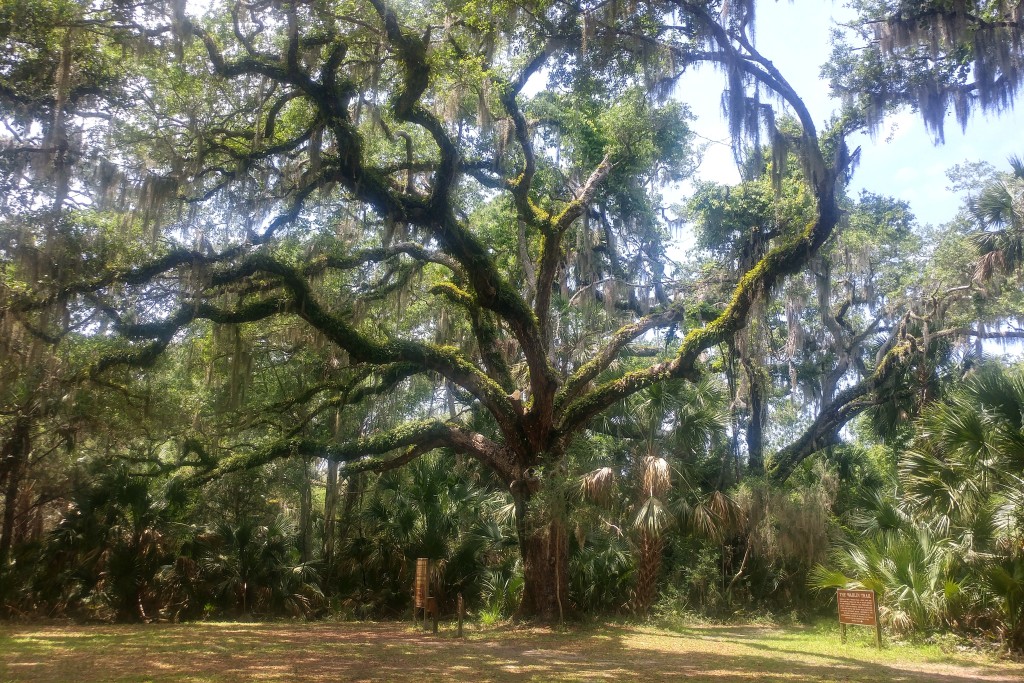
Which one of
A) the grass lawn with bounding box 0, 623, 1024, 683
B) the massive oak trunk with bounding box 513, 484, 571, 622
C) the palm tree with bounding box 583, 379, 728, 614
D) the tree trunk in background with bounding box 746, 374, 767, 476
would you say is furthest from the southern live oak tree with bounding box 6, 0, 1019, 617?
the tree trunk in background with bounding box 746, 374, 767, 476

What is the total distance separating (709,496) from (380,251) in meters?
7.61

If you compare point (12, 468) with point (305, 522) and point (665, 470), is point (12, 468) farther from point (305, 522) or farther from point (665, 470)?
point (665, 470)

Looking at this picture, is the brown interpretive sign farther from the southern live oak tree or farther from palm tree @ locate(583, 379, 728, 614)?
the southern live oak tree

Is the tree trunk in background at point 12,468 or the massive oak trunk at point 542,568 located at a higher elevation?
the tree trunk in background at point 12,468

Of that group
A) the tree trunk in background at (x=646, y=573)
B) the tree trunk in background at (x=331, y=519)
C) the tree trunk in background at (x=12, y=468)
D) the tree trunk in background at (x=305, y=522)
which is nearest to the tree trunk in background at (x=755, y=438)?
the tree trunk in background at (x=646, y=573)

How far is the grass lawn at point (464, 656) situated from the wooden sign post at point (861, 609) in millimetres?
335

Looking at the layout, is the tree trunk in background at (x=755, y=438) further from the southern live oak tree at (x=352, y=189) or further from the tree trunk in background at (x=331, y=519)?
the tree trunk in background at (x=331, y=519)

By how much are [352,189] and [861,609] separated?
30.2ft

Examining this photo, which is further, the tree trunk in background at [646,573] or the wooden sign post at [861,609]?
the tree trunk in background at [646,573]

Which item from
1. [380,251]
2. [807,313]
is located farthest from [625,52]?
[807,313]

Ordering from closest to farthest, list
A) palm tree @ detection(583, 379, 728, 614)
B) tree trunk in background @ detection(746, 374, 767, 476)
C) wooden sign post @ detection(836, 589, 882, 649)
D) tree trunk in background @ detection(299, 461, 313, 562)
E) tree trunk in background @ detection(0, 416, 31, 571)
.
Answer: wooden sign post @ detection(836, 589, 882, 649) < palm tree @ detection(583, 379, 728, 614) < tree trunk in background @ detection(0, 416, 31, 571) < tree trunk in background @ detection(299, 461, 313, 562) < tree trunk in background @ detection(746, 374, 767, 476)

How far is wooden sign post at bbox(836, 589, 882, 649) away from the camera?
9688 millimetres

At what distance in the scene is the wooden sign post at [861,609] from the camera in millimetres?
9688

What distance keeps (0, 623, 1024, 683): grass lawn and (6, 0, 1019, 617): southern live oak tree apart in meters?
2.29
